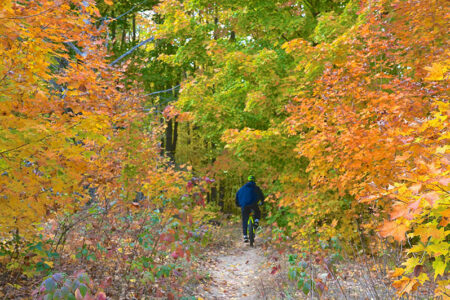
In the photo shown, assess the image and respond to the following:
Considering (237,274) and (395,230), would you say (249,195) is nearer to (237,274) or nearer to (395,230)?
(237,274)

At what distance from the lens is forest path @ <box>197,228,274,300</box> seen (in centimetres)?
608

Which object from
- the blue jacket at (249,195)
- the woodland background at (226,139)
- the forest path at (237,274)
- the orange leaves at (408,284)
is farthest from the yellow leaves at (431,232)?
the blue jacket at (249,195)

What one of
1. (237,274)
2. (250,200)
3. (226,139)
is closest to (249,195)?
(250,200)

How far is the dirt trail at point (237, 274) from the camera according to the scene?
6.09 meters

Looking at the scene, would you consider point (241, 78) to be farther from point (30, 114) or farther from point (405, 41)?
point (30, 114)

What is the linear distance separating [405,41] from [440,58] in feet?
2.98

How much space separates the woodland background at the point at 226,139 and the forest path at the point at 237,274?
55 centimetres

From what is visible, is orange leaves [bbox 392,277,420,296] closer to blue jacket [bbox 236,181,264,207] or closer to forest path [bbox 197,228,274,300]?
forest path [bbox 197,228,274,300]

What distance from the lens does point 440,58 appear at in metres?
4.77

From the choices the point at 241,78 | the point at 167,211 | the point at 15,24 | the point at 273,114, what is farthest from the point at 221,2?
the point at 15,24

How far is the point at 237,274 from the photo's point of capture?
766 centimetres

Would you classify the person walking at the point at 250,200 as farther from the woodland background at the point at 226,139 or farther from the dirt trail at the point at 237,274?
the dirt trail at the point at 237,274

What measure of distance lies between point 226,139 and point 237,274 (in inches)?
127

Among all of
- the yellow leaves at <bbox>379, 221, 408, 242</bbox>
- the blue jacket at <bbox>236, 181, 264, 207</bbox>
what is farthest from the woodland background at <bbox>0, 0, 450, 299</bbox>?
the blue jacket at <bbox>236, 181, 264, 207</bbox>
